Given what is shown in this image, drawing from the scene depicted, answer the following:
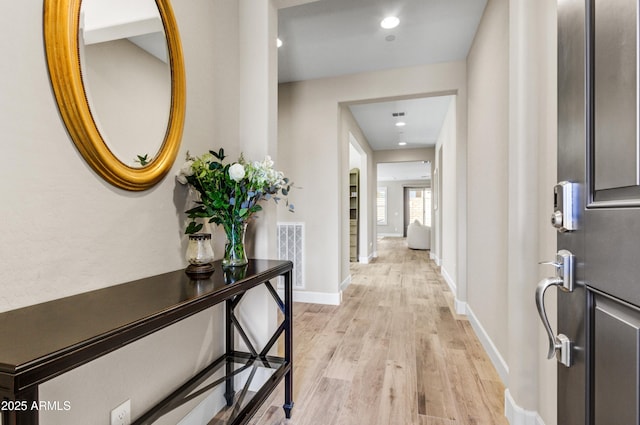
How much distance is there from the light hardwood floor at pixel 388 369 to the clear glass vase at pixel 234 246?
Result: 0.86 metres

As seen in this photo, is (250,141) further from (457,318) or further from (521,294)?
(457,318)

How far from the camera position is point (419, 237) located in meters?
8.55

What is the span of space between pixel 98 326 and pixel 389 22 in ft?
9.02

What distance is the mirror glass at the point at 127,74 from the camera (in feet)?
3.13

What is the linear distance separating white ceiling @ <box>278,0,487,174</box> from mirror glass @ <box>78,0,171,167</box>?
3.45ft

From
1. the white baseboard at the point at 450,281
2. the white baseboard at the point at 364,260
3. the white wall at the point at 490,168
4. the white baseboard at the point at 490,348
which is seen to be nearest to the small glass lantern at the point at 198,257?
the white wall at the point at 490,168

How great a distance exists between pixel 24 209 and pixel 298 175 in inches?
115

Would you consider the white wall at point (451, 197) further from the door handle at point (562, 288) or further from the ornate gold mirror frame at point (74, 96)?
the ornate gold mirror frame at point (74, 96)

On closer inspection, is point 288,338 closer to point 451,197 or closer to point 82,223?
point 82,223

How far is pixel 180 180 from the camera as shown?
4.27 ft

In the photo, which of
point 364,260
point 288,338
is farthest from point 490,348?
point 364,260

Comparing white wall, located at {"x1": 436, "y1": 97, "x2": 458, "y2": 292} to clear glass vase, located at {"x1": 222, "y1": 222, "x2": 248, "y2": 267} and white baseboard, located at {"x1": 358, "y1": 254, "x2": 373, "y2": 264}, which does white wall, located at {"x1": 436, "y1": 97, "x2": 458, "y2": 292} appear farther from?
clear glass vase, located at {"x1": 222, "y1": 222, "x2": 248, "y2": 267}

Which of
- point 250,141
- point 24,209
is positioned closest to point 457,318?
point 250,141

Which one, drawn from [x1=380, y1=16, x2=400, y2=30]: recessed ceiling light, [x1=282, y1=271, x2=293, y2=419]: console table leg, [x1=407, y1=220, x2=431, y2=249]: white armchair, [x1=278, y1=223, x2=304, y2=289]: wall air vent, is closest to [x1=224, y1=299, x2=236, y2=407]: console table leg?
[x1=282, y1=271, x2=293, y2=419]: console table leg
